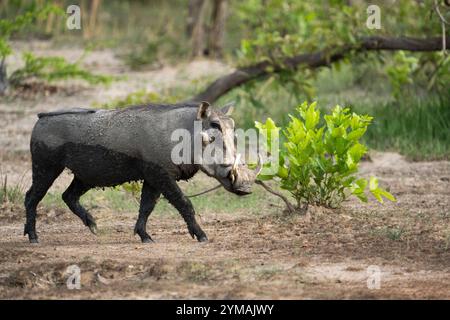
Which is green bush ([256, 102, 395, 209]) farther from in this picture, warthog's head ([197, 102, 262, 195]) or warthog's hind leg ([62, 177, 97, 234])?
warthog's hind leg ([62, 177, 97, 234])

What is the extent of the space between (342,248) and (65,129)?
206 cm

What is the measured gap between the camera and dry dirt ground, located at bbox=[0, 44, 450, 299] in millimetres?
6102

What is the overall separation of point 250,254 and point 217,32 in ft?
32.2

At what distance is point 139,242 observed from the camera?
7.48 m

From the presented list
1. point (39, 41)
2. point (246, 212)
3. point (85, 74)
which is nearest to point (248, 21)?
point (39, 41)

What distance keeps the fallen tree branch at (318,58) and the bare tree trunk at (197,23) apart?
152 inches

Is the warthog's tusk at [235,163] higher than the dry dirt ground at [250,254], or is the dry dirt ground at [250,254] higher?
the warthog's tusk at [235,163]

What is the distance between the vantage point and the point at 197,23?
1600cm

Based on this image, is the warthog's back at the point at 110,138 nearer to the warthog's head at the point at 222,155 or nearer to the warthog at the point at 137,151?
the warthog at the point at 137,151

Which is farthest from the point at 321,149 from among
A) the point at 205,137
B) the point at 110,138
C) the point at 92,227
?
the point at 92,227

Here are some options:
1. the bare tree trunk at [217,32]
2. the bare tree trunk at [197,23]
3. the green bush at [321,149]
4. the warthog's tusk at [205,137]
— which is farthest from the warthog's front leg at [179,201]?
the bare tree trunk at [217,32]

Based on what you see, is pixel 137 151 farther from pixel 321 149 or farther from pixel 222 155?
pixel 321 149

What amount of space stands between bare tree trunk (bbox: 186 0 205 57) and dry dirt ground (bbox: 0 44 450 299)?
22.0 feet

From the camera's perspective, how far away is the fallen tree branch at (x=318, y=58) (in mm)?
11477
